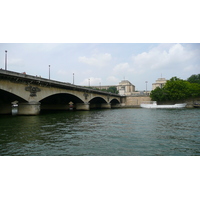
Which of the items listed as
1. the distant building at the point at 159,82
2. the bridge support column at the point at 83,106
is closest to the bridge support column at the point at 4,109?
the bridge support column at the point at 83,106

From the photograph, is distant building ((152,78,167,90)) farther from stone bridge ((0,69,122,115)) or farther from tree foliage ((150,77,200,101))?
stone bridge ((0,69,122,115))

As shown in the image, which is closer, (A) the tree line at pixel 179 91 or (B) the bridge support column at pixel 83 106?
(B) the bridge support column at pixel 83 106

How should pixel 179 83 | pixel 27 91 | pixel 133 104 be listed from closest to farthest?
1. pixel 27 91
2. pixel 179 83
3. pixel 133 104

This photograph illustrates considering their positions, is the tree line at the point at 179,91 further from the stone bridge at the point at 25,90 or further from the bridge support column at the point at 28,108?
the bridge support column at the point at 28,108

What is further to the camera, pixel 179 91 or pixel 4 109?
pixel 179 91

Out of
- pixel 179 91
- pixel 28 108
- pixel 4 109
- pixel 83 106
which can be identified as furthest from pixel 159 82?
pixel 28 108

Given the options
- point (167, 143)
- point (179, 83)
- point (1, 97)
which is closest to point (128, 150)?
point (167, 143)

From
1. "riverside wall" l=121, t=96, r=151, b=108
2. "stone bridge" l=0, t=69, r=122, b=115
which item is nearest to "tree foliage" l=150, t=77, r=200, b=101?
"riverside wall" l=121, t=96, r=151, b=108

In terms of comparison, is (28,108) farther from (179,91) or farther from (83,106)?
(179,91)

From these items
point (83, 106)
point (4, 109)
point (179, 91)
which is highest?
point (179, 91)

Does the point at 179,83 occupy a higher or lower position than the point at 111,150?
higher
